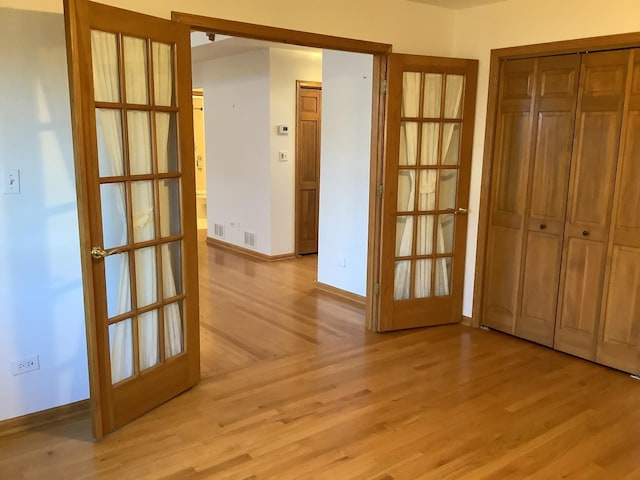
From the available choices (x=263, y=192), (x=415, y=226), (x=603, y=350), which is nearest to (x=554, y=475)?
(x=603, y=350)

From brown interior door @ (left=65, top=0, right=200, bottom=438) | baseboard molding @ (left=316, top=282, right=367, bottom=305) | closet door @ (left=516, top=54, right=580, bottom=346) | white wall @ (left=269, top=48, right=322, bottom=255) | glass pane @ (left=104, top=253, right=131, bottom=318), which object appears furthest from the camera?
white wall @ (left=269, top=48, right=322, bottom=255)

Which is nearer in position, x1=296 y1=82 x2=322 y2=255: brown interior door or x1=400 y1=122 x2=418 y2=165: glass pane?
x1=400 y1=122 x2=418 y2=165: glass pane

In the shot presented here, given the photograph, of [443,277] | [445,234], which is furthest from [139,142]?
[443,277]

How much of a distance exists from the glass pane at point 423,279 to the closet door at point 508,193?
1.49ft

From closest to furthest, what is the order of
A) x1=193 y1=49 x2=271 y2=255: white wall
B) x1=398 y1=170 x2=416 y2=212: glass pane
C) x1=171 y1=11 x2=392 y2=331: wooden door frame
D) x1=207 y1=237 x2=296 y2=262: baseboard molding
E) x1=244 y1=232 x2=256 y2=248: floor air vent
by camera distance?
x1=171 y1=11 x2=392 y2=331: wooden door frame < x1=398 y1=170 x2=416 y2=212: glass pane < x1=193 y1=49 x2=271 y2=255: white wall < x1=207 y1=237 x2=296 y2=262: baseboard molding < x1=244 y1=232 x2=256 y2=248: floor air vent

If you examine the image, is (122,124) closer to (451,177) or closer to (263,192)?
(451,177)

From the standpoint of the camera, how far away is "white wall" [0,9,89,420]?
2.62 metres

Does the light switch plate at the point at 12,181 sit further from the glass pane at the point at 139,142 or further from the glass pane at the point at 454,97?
the glass pane at the point at 454,97

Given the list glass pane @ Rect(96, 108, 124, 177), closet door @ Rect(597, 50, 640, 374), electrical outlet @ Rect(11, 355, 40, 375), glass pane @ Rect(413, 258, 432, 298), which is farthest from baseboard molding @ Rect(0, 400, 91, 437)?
closet door @ Rect(597, 50, 640, 374)

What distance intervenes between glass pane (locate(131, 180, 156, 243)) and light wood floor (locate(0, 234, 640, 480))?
98 centimetres

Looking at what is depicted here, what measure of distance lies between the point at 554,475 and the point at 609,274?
1588mm

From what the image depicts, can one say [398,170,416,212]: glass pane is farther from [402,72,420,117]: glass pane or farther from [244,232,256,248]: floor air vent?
[244,232,256,248]: floor air vent

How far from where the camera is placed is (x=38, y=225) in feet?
9.06

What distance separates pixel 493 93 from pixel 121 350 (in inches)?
123
